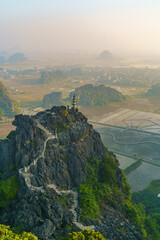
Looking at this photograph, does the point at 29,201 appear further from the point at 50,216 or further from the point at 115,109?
the point at 115,109

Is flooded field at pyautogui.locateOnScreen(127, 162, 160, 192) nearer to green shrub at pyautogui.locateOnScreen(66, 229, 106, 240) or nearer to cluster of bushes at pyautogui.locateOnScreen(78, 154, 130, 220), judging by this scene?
cluster of bushes at pyautogui.locateOnScreen(78, 154, 130, 220)

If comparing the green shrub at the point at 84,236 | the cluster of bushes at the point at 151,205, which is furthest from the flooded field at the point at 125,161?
the green shrub at the point at 84,236

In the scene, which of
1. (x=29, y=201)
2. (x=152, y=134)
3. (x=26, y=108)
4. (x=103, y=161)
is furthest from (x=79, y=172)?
(x=26, y=108)

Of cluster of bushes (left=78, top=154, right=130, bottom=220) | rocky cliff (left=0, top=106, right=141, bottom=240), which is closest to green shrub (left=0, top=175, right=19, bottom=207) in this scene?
rocky cliff (left=0, top=106, right=141, bottom=240)

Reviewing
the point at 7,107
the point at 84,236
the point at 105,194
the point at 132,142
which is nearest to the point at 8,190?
the point at 84,236

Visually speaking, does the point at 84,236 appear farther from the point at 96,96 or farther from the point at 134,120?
the point at 96,96
